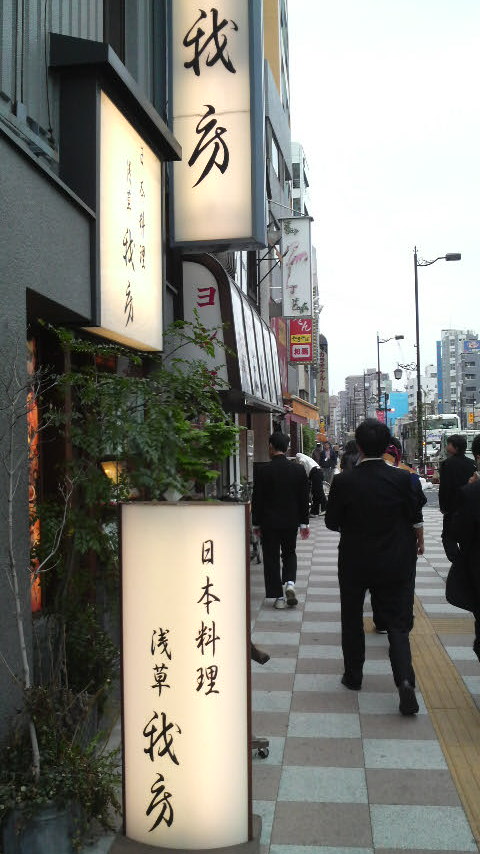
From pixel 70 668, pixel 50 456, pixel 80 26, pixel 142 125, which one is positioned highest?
pixel 80 26

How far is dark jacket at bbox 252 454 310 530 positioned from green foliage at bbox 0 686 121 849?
5.18 meters

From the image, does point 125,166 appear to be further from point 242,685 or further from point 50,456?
point 242,685

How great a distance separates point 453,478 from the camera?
373 inches

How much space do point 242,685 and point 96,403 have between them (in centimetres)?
209

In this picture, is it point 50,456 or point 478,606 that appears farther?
point 50,456

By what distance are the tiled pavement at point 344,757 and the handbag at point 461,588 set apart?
0.78 m

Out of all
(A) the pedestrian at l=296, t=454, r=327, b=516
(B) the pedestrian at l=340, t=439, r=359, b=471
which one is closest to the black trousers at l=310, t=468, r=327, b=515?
(A) the pedestrian at l=296, t=454, r=327, b=516

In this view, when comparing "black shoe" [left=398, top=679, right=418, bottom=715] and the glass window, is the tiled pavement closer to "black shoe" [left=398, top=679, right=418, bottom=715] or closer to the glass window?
"black shoe" [left=398, top=679, right=418, bottom=715]

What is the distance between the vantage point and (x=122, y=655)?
347cm

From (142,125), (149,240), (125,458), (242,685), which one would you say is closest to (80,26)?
(142,125)

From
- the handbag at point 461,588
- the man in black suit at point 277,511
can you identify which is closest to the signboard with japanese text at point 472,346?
the man in black suit at point 277,511

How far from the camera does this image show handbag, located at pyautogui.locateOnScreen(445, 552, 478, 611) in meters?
5.34

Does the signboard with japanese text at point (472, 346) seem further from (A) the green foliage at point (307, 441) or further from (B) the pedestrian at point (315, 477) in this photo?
(B) the pedestrian at point (315, 477)

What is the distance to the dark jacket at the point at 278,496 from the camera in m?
8.96
